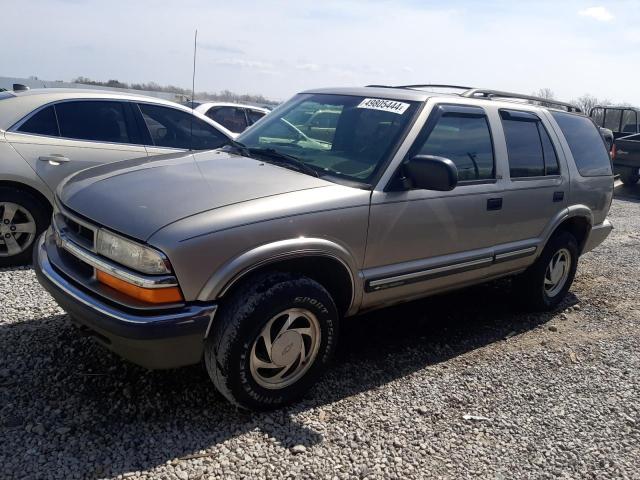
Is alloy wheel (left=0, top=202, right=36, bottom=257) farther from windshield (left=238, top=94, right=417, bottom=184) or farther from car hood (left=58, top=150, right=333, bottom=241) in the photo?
windshield (left=238, top=94, right=417, bottom=184)

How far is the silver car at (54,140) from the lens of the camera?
4977mm

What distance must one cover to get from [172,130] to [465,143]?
326 cm

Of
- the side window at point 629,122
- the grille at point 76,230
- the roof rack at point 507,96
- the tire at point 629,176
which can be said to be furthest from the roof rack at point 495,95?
the side window at point 629,122

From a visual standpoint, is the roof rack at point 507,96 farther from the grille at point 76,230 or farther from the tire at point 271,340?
the grille at point 76,230

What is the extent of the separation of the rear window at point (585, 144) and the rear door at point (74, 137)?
403cm

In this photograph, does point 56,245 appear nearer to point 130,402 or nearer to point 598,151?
point 130,402

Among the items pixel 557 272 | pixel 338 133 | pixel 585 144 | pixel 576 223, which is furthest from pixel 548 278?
pixel 338 133

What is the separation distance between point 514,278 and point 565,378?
4.11ft

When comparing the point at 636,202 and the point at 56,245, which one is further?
the point at 636,202

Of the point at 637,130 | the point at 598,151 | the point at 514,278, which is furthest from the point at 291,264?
the point at 637,130

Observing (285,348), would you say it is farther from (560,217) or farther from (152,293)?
(560,217)

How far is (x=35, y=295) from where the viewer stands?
440cm

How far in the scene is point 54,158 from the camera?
5.13 metres

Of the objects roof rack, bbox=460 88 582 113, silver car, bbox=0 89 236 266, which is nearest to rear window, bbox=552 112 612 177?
roof rack, bbox=460 88 582 113
